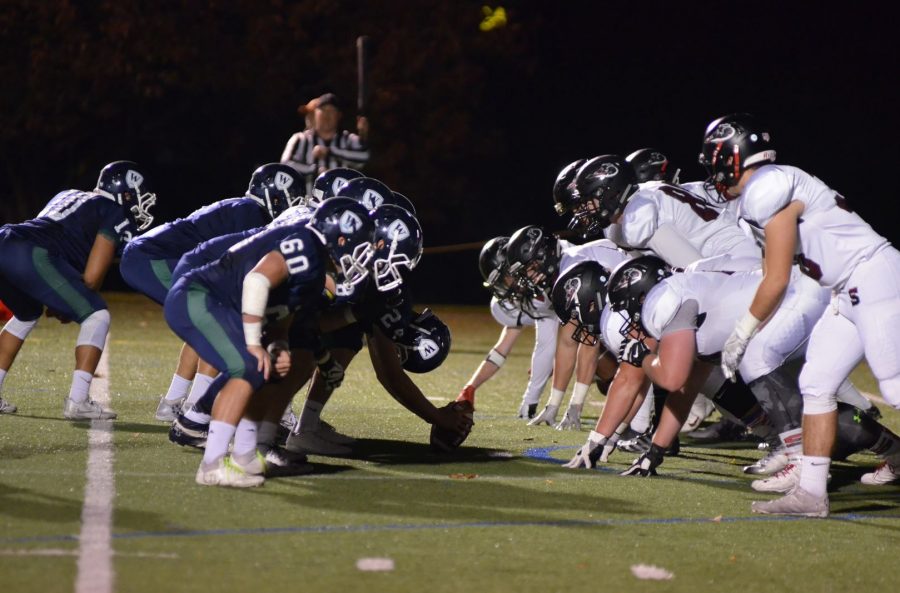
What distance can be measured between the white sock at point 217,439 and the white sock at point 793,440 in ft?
9.32

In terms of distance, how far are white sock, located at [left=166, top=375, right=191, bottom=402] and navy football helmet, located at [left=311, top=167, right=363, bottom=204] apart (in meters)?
1.49

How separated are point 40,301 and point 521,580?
478 centimetres

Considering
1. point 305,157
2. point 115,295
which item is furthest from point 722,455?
point 115,295

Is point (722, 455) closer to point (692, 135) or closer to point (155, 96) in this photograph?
point (155, 96)

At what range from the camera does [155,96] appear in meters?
25.0

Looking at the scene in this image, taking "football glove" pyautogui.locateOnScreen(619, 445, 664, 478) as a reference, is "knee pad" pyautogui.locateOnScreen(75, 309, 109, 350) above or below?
above

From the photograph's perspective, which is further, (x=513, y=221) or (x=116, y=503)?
(x=513, y=221)

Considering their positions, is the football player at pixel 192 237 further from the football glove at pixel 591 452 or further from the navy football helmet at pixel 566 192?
the football glove at pixel 591 452

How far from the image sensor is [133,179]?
27.8 ft

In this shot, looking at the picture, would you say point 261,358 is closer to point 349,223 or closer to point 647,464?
point 349,223

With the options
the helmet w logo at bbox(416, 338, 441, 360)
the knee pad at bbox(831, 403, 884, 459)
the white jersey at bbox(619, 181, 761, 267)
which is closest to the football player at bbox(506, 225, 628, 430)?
the white jersey at bbox(619, 181, 761, 267)

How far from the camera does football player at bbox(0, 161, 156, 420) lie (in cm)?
812

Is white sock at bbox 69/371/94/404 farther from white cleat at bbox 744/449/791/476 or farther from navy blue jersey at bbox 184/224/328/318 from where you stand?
white cleat at bbox 744/449/791/476

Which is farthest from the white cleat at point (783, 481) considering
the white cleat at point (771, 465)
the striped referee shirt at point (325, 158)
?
the striped referee shirt at point (325, 158)
